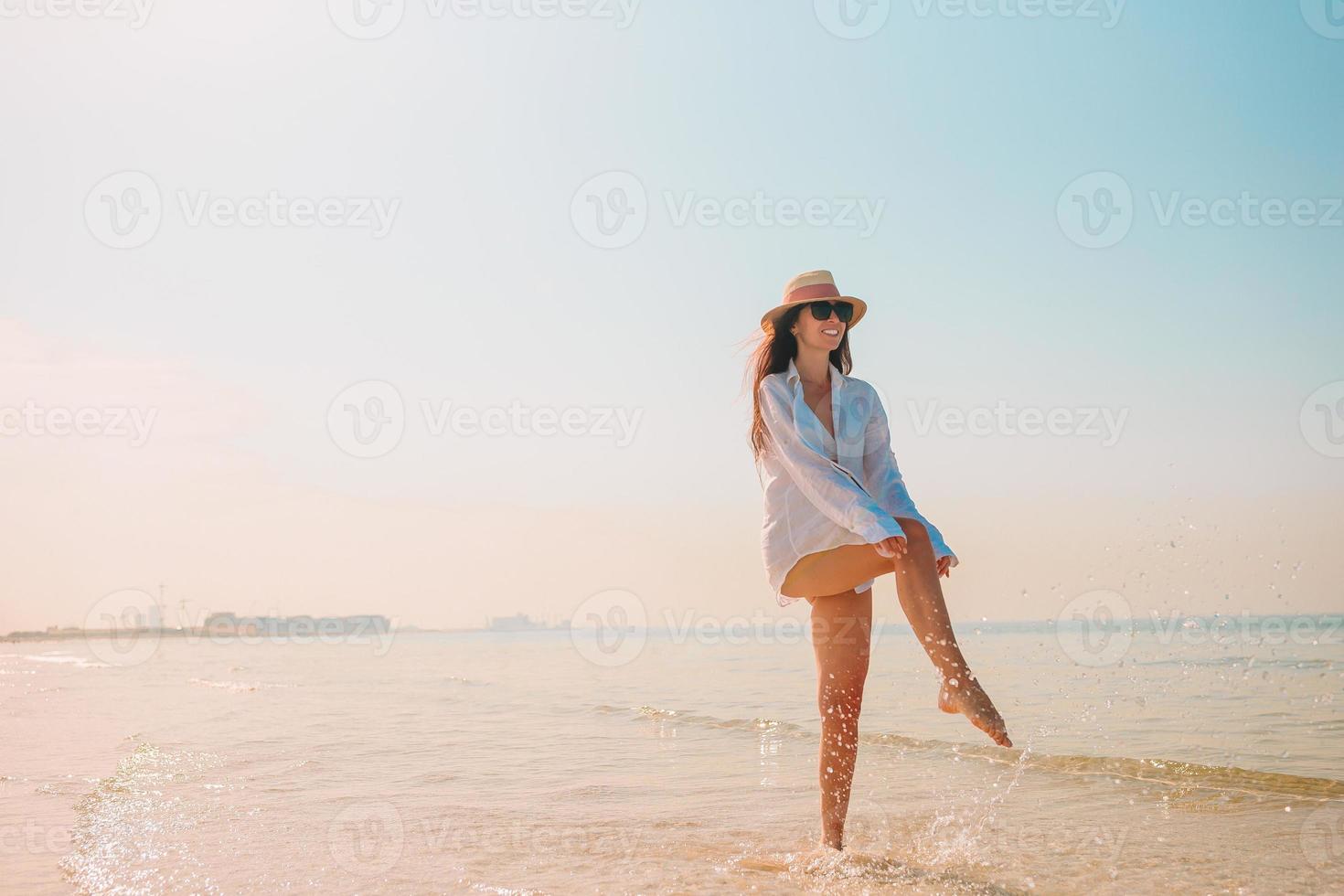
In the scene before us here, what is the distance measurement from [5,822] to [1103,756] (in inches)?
248

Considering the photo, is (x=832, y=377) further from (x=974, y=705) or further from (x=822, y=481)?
(x=974, y=705)

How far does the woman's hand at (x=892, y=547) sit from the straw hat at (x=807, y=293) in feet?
3.60

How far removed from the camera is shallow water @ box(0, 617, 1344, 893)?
3.64 m

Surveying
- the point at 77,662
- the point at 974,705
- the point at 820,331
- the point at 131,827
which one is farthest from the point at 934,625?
the point at 77,662

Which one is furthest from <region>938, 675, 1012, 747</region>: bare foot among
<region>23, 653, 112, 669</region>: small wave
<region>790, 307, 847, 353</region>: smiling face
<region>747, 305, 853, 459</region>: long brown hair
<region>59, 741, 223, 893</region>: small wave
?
<region>23, 653, 112, 669</region>: small wave

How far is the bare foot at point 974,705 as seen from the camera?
10.6 ft

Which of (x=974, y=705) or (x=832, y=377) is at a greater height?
(x=832, y=377)

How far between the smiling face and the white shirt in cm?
11

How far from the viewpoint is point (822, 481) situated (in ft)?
12.0

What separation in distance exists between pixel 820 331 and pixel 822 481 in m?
0.70

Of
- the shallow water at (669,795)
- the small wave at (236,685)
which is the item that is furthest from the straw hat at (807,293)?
the small wave at (236,685)

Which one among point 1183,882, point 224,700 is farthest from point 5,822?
point 224,700

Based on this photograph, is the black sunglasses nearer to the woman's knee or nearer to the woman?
the woman

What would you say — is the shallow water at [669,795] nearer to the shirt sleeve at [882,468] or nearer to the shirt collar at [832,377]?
the shirt sleeve at [882,468]
